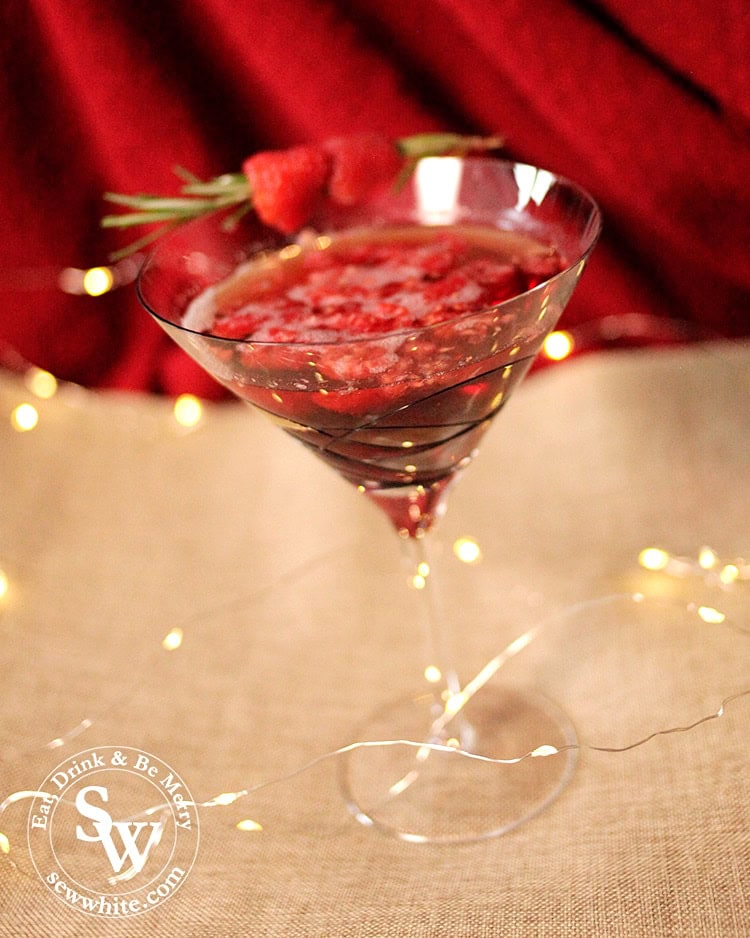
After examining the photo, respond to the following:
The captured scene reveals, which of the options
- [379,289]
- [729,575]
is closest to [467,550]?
[729,575]

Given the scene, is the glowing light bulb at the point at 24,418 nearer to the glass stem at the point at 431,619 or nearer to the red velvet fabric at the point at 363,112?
the red velvet fabric at the point at 363,112

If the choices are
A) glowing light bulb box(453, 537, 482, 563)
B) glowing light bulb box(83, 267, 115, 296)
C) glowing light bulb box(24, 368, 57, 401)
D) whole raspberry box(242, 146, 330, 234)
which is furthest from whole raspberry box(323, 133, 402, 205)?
glowing light bulb box(24, 368, 57, 401)

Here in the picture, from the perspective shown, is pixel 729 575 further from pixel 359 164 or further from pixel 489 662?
pixel 359 164

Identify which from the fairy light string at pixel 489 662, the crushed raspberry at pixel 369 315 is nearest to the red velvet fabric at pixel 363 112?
the fairy light string at pixel 489 662

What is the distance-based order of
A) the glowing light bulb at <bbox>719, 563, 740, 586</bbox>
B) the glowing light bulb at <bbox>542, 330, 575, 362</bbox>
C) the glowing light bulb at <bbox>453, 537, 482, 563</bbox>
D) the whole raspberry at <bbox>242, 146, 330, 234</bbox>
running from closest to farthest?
the whole raspberry at <bbox>242, 146, 330, 234</bbox> < the glowing light bulb at <bbox>719, 563, 740, 586</bbox> < the glowing light bulb at <bbox>453, 537, 482, 563</bbox> < the glowing light bulb at <bbox>542, 330, 575, 362</bbox>

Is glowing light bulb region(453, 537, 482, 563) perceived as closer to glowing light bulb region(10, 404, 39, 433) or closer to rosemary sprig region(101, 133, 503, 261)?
rosemary sprig region(101, 133, 503, 261)

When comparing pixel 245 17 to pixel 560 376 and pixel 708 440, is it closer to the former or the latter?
pixel 560 376

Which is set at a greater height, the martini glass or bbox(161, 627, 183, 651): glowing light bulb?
the martini glass
